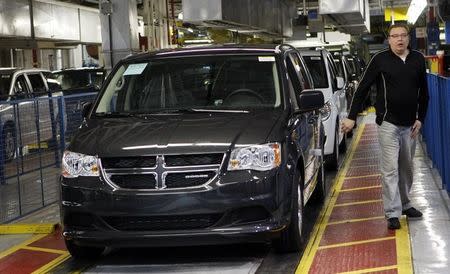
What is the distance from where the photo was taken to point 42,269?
623cm

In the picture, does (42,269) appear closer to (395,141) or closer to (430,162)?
(395,141)

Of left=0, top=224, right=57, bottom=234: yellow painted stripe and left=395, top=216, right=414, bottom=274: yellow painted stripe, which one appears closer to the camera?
left=395, top=216, right=414, bottom=274: yellow painted stripe

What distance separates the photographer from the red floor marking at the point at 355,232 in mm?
6664

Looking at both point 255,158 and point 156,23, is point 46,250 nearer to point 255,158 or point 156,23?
point 255,158

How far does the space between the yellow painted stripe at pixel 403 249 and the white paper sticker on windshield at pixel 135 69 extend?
9.31ft

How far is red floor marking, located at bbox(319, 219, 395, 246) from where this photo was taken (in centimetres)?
666

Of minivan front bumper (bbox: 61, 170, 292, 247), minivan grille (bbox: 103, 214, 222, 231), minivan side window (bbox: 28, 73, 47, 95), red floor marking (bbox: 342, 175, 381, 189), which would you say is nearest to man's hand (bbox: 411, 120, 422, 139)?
minivan front bumper (bbox: 61, 170, 292, 247)

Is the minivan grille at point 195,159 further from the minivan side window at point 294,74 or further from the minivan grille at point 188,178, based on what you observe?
the minivan side window at point 294,74

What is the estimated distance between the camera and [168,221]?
5.59 meters

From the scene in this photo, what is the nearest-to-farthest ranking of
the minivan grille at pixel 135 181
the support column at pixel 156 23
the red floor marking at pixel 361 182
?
the minivan grille at pixel 135 181, the red floor marking at pixel 361 182, the support column at pixel 156 23

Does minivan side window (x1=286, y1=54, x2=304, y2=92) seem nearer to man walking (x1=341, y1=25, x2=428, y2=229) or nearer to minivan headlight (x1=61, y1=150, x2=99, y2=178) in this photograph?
man walking (x1=341, y1=25, x2=428, y2=229)

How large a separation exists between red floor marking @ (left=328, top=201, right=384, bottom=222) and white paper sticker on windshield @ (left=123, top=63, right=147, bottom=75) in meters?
2.50

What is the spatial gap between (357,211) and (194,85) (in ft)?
8.06

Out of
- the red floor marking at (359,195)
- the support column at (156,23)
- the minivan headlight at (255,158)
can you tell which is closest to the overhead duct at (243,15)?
the support column at (156,23)
